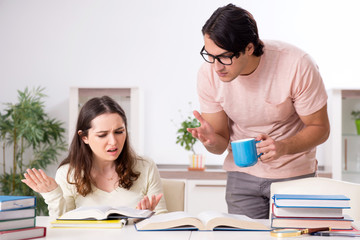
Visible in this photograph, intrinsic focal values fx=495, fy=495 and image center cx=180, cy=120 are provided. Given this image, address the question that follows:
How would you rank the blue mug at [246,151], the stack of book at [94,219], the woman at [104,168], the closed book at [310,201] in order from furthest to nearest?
1. the woman at [104,168]
2. the blue mug at [246,151]
3. the stack of book at [94,219]
4. the closed book at [310,201]

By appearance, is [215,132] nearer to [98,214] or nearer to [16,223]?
[98,214]

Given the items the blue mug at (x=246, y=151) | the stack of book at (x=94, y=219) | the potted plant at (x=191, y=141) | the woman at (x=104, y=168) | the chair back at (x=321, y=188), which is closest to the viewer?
the stack of book at (x=94, y=219)

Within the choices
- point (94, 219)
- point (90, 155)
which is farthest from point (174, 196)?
point (94, 219)

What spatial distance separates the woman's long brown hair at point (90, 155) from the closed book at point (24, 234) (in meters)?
0.83

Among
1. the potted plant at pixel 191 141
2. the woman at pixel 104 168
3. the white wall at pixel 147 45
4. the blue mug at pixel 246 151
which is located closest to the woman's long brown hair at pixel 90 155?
the woman at pixel 104 168

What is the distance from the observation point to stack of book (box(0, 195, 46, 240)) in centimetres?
161

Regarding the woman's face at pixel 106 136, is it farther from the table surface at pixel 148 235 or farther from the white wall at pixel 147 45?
the white wall at pixel 147 45

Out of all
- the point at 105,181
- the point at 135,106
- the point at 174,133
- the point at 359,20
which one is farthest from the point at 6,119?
the point at 359,20

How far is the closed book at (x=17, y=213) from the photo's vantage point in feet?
5.29

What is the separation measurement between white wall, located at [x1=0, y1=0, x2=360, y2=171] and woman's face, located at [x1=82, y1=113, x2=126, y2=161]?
2334mm

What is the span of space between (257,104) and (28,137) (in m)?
3.00

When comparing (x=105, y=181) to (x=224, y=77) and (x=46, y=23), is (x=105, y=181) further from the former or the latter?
(x=46, y=23)

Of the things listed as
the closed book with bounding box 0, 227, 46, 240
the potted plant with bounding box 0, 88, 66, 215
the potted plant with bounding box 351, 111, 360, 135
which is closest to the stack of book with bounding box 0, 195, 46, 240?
the closed book with bounding box 0, 227, 46, 240

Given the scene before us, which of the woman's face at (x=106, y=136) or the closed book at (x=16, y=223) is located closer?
the closed book at (x=16, y=223)
